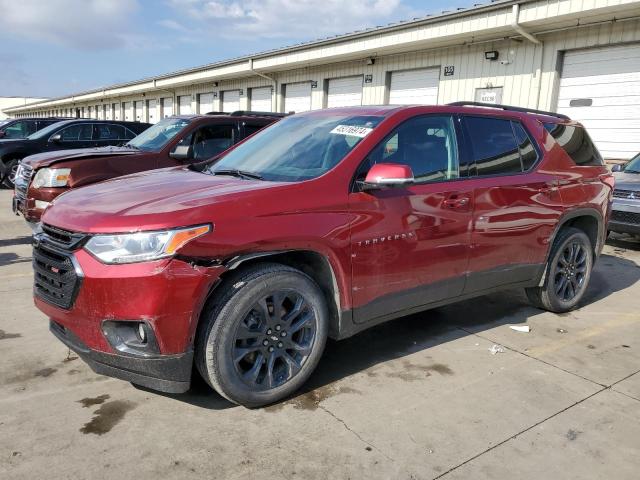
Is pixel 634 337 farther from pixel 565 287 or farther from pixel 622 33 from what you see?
pixel 622 33

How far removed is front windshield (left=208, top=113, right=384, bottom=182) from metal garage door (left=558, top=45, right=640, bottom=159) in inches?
365

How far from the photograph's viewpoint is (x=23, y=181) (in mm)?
7086

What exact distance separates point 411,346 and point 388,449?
144 centimetres

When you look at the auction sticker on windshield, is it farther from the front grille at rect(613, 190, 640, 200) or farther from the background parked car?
the front grille at rect(613, 190, 640, 200)

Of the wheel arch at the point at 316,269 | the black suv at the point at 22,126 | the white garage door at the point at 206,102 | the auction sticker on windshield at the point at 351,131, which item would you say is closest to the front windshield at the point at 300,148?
the auction sticker on windshield at the point at 351,131

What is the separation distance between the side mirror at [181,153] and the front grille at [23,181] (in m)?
1.84

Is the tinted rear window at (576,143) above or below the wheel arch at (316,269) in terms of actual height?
above

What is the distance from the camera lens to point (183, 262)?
2658mm

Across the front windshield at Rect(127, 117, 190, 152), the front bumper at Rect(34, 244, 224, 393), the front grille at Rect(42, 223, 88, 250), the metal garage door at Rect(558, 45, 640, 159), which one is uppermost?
the metal garage door at Rect(558, 45, 640, 159)

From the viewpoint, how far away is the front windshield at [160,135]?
7395 mm

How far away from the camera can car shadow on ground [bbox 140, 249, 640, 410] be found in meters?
3.32

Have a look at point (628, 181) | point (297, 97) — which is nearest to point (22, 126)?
point (297, 97)

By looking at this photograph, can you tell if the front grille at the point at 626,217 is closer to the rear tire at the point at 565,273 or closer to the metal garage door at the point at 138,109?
the rear tire at the point at 565,273

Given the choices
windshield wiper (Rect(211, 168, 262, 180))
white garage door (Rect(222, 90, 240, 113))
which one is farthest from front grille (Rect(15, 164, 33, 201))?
white garage door (Rect(222, 90, 240, 113))
